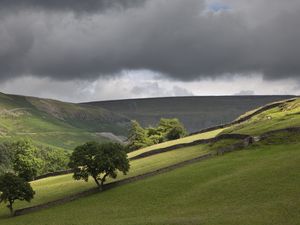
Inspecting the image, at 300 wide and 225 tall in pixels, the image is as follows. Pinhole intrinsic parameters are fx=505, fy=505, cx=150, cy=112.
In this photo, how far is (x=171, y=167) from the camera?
95.4m

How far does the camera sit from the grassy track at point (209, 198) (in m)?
53.8

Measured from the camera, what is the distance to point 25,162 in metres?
149

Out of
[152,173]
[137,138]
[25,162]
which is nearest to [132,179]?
[152,173]

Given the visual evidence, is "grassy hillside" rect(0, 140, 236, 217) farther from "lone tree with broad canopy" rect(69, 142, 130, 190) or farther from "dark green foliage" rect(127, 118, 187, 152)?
"dark green foliage" rect(127, 118, 187, 152)

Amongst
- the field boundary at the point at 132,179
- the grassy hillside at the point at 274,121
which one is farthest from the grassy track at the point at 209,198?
the grassy hillside at the point at 274,121

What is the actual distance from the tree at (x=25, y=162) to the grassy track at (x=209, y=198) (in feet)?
209

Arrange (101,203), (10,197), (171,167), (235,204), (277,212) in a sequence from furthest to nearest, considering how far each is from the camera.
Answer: (171,167) → (10,197) → (101,203) → (235,204) → (277,212)

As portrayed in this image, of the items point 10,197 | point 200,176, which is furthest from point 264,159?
point 10,197

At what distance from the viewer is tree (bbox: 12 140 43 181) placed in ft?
479

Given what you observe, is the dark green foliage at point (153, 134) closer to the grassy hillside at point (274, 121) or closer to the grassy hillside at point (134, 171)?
the grassy hillside at point (274, 121)

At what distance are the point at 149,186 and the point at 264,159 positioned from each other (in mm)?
20257

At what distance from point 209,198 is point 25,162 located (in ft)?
309

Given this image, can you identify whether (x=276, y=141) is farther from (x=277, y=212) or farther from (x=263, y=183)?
(x=277, y=212)

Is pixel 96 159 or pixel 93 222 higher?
pixel 96 159
